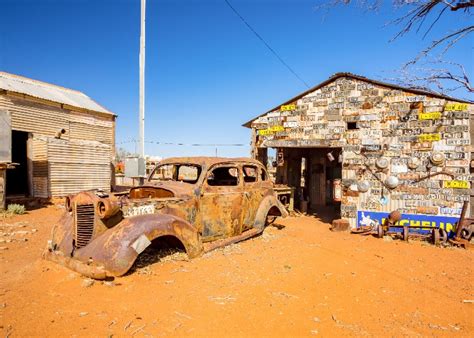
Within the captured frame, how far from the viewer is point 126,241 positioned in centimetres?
393

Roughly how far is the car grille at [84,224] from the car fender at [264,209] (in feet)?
11.1

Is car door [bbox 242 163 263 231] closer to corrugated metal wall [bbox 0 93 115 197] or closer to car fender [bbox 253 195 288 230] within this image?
car fender [bbox 253 195 288 230]

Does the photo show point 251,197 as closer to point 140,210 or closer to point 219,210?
point 219,210

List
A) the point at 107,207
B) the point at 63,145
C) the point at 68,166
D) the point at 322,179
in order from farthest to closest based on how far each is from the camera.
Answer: the point at 322,179 → the point at 68,166 → the point at 63,145 → the point at 107,207

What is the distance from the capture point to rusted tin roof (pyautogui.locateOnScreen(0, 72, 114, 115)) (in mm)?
12523

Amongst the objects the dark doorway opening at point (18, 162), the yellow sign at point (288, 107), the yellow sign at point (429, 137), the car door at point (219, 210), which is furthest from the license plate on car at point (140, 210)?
the dark doorway opening at point (18, 162)

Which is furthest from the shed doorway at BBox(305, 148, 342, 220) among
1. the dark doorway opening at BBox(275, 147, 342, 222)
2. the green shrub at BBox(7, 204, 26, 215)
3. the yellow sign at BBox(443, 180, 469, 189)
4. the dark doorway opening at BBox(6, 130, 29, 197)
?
the dark doorway opening at BBox(6, 130, 29, 197)

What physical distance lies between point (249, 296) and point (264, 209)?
3076 mm

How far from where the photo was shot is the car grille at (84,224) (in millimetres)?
4238

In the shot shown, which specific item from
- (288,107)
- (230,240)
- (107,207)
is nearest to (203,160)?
(230,240)

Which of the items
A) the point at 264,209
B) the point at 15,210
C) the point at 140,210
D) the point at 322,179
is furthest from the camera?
the point at 322,179

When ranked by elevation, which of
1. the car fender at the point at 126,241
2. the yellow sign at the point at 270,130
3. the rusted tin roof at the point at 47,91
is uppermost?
the rusted tin roof at the point at 47,91

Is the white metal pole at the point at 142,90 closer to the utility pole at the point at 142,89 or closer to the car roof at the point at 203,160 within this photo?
the utility pole at the point at 142,89

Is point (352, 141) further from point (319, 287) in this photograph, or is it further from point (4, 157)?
point (4, 157)
